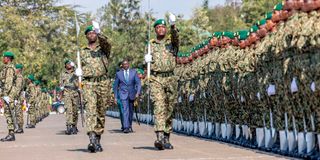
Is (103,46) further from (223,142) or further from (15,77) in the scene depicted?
(15,77)

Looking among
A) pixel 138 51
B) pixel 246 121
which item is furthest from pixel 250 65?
pixel 138 51

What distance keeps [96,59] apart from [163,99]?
133cm

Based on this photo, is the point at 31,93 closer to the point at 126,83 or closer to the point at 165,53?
the point at 126,83

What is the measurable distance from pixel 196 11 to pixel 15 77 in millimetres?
54093

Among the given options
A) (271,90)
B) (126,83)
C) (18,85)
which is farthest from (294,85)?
(126,83)

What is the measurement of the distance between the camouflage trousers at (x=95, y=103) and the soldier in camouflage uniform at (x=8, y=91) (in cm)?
445

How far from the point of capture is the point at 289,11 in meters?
11.6

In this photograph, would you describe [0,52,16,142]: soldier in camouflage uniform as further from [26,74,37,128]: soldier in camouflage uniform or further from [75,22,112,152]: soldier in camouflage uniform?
[26,74,37,128]: soldier in camouflage uniform

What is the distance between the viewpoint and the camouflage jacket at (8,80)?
18.0 meters

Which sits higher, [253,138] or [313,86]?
[313,86]

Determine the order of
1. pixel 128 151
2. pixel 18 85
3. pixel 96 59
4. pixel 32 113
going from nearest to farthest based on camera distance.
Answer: pixel 128 151, pixel 96 59, pixel 18 85, pixel 32 113

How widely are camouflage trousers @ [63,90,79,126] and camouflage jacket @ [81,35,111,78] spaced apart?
7.45 meters

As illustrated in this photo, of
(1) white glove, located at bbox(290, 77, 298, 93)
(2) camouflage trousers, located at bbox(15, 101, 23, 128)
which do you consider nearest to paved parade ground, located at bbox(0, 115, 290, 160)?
(1) white glove, located at bbox(290, 77, 298, 93)

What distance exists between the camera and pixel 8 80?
18031 mm
